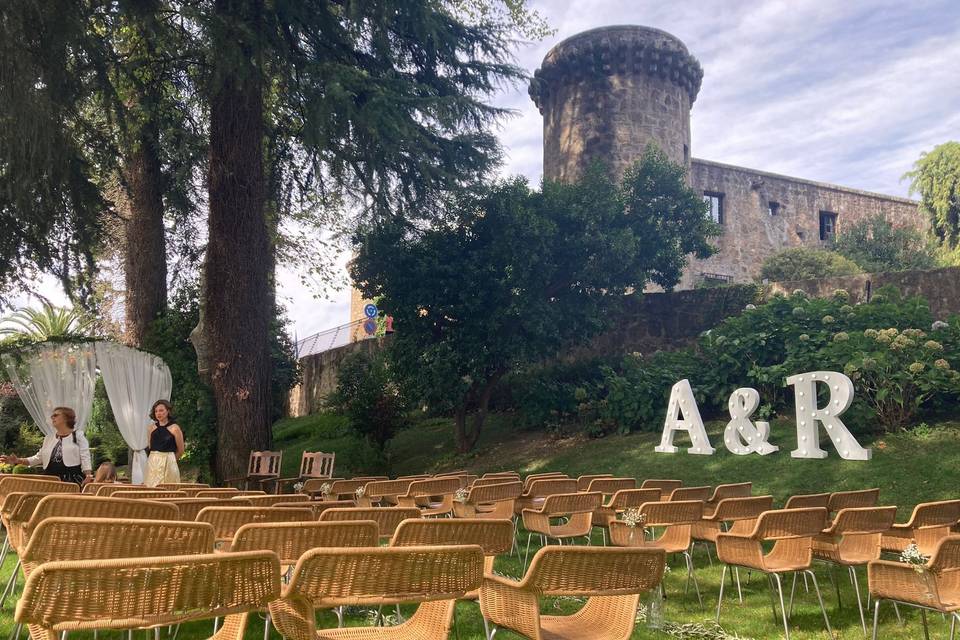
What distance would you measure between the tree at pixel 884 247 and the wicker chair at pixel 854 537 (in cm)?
2244

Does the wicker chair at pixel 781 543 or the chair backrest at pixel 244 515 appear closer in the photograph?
the chair backrest at pixel 244 515

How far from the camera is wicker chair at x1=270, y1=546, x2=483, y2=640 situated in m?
2.31

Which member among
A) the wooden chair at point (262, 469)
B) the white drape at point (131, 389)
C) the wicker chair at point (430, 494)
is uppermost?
the white drape at point (131, 389)

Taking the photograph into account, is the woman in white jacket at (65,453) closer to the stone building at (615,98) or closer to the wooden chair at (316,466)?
the wooden chair at (316,466)

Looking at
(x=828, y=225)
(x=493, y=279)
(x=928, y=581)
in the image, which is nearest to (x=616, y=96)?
(x=493, y=279)

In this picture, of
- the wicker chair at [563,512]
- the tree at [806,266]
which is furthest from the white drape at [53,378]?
the tree at [806,266]

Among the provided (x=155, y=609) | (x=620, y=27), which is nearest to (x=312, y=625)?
(x=155, y=609)

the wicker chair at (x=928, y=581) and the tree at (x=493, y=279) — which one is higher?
the tree at (x=493, y=279)

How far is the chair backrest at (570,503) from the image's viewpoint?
584 centimetres

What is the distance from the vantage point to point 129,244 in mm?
15586

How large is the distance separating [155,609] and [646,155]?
16.0 m

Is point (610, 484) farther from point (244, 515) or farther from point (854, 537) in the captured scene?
point (244, 515)

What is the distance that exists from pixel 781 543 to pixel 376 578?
3272mm

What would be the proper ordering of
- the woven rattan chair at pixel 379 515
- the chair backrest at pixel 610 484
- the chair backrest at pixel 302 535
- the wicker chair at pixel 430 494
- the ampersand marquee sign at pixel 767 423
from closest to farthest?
1. the chair backrest at pixel 302 535
2. the woven rattan chair at pixel 379 515
3. the wicker chair at pixel 430 494
4. the chair backrest at pixel 610 484
5. the ampersand marquee sign at pixel 767 423
